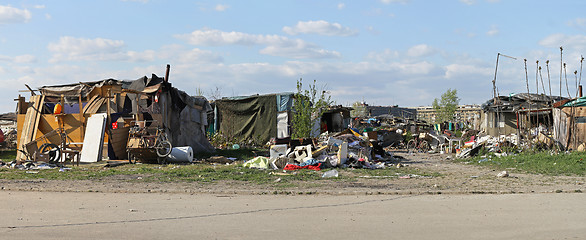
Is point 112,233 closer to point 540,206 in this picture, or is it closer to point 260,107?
point 540,206

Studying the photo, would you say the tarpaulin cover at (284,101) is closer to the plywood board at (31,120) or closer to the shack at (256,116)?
the shack at (256,116)

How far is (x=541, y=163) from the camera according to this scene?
16641 millimetres

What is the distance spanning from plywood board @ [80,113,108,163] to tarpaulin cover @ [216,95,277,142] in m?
13.0

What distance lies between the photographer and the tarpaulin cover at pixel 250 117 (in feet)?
101

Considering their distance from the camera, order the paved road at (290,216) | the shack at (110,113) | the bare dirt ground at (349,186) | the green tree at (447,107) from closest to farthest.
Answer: the paved road at (290,216) < the bare dirt ground at (349,186) < the shack at (110,113) < the green tree at (447,107)

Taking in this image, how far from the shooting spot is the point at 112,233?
608 cm

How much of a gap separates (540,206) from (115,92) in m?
15.4

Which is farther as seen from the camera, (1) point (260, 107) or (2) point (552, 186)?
(1) point (260, 107)

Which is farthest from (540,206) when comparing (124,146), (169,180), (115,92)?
(115,92)

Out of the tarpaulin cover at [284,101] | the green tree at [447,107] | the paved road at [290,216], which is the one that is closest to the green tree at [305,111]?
the tarpaulin cover at [284,101]

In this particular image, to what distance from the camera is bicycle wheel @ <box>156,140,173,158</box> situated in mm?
17156

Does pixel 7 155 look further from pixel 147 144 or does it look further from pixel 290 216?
pixel 290 216

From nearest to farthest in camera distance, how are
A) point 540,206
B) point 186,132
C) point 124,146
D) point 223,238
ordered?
point 223,238 < point 540,206 < point 124,146 < point 186,132

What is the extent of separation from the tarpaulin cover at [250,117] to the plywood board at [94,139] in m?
13.0
